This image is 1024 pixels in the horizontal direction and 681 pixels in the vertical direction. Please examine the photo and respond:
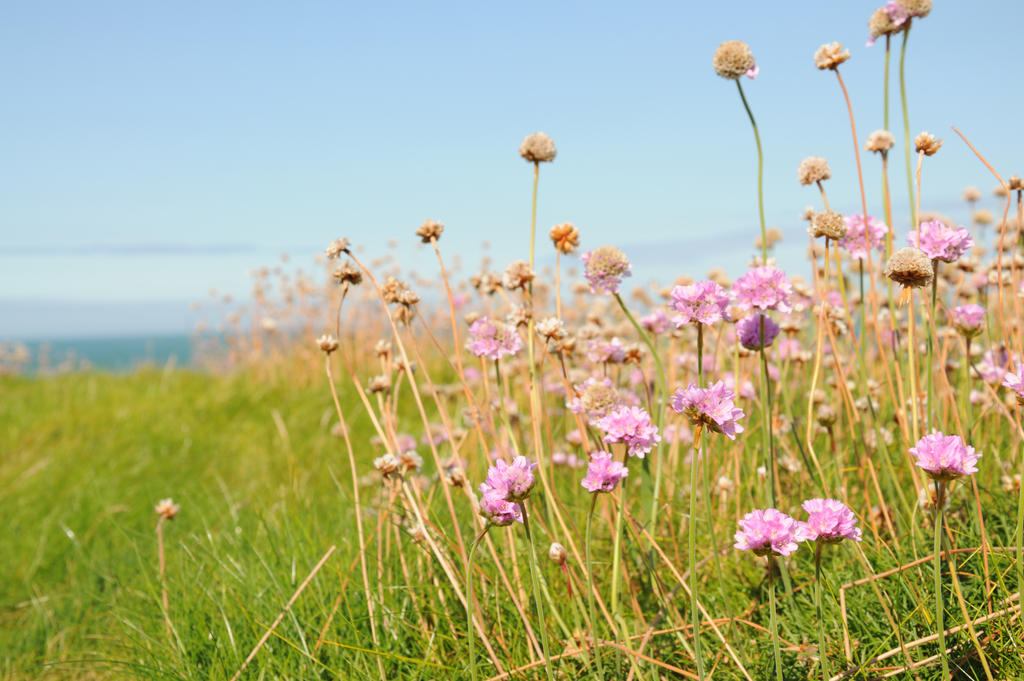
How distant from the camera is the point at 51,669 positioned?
8.75ft

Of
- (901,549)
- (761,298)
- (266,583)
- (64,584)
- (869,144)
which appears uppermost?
(869,144)

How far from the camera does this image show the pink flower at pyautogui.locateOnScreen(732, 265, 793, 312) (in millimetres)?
1484

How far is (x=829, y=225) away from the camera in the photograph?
6.00ft

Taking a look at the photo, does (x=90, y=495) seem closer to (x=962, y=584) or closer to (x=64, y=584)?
(x=64, y=584)

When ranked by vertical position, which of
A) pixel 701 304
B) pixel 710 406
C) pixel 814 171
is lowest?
pixel 710 406

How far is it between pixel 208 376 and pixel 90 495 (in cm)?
332

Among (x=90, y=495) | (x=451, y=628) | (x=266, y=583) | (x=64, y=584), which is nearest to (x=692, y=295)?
(x=451, y=628)

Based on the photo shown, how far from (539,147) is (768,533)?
117 cm

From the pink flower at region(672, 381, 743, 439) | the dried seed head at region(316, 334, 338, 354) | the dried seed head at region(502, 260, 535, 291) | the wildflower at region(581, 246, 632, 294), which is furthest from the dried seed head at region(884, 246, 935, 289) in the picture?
the dried seed head at region(316, 334, 338, 354)

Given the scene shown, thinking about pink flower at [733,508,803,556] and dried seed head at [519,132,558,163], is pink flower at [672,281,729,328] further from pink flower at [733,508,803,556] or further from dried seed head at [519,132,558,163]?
dried seed head at [519,132,558,163]

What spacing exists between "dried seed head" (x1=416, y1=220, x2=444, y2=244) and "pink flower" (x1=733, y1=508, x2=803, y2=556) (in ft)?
3.60

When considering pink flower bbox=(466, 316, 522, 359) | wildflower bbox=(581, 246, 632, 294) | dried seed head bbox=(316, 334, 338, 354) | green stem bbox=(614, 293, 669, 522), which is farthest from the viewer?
dried seed head bbox=(316, 334, 338, 354)

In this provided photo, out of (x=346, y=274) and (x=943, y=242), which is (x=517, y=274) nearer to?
(x=346, y=274)

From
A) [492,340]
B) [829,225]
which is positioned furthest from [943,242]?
[492,340]
